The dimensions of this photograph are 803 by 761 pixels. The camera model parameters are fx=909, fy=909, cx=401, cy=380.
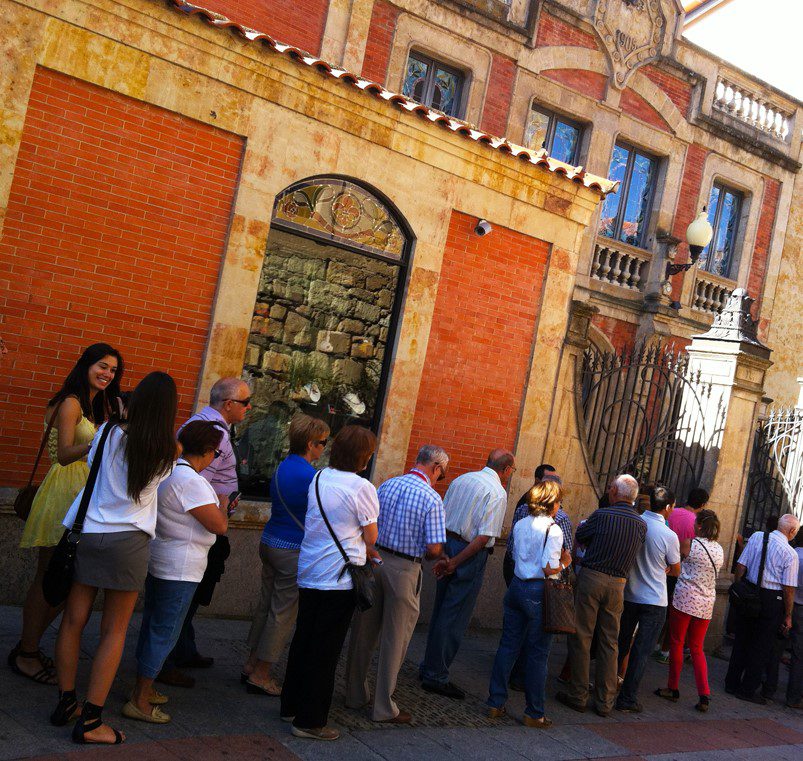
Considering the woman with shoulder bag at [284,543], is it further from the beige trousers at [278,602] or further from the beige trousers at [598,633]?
the beige trousers at [598,633]

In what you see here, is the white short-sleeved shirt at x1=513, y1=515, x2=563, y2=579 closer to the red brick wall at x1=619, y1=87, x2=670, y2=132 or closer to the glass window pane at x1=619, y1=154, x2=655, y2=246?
the glass window pane at x1=619, y1=154, x2=655, y2=246

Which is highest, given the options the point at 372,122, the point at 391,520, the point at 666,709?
the point at 372,122

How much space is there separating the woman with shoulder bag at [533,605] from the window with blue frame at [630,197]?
10.8 m

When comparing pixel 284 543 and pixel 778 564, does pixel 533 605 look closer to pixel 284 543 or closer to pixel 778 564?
pixel 284 543

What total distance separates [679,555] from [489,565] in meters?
2.11

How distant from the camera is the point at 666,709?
306 inches

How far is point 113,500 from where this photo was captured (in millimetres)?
4539

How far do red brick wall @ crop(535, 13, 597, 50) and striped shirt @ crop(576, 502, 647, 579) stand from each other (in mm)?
10677

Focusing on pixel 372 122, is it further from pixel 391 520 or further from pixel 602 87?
pixel 602 87

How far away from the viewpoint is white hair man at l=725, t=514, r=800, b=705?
28.7 ft

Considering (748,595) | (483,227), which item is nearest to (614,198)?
(483,227)

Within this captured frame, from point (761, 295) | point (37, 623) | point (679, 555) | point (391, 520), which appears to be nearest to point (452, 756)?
point (391, 520)

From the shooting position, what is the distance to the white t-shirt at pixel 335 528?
16.8ft

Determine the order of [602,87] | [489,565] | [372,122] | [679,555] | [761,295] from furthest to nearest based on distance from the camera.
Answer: [761,295]
[602,87]
[489,565]
[372,122]
[679,555]
